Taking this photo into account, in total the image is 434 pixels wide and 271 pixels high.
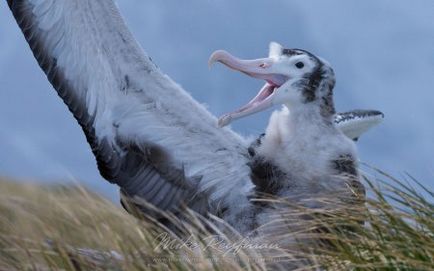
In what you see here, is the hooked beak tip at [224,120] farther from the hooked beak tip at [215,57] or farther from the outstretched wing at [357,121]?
the outstretched wing at [357,121]

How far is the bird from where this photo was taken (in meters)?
5.59

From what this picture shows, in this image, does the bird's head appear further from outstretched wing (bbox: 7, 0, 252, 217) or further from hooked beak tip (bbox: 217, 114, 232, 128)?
outstretched wing (bbox: 7, 0, 252, 217)

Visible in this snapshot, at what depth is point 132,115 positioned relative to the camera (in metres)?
5.85

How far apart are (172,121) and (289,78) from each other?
733mm

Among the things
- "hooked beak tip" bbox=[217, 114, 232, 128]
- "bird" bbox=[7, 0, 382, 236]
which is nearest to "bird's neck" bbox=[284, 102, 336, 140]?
"bird" bbox=[7, 0, 382, 236]

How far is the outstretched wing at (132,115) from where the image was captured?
5.70 meters

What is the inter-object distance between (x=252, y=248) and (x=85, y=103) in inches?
65.8

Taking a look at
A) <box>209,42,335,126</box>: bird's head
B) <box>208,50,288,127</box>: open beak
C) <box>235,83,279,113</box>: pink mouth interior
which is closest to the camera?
<box>209,42,335,126</box>: bird's head

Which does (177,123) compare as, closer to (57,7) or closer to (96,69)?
(96,69)

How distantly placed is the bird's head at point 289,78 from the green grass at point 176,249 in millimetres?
1084

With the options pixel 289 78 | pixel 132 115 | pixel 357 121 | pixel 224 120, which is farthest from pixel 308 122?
pixel 357 121

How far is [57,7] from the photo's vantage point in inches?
230

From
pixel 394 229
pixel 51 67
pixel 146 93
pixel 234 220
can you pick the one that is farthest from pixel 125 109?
pixel 394 229

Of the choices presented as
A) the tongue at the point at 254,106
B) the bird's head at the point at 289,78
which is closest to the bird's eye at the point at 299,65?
the bird's head at the point at 289,78
